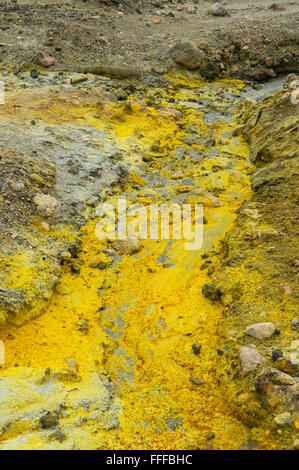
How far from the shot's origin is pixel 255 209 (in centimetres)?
524

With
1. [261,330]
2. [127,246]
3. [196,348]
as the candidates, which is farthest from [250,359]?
[127,246]

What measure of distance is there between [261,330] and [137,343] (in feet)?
3.56

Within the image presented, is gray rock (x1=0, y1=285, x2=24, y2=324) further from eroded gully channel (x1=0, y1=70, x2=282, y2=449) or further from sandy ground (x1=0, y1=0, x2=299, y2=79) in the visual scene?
sandy ground (x1=0, y1=0, x2=299, y2=79)

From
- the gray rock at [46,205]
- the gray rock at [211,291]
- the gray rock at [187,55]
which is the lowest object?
the gray rock at [211,291]

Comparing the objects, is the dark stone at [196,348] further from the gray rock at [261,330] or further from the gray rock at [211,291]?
the gray rock at [211,291]

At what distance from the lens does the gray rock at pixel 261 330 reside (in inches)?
136

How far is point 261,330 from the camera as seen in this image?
346 centimetres

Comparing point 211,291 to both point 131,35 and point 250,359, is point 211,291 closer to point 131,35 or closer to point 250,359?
point 250,359

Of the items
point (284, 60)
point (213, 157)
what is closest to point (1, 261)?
point (213, 157)

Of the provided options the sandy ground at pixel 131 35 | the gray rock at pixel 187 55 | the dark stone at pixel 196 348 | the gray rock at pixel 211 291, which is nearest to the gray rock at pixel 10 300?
the dark stone at pixel 196 348

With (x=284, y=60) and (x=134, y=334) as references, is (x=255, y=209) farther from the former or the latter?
(x=284, y=60)

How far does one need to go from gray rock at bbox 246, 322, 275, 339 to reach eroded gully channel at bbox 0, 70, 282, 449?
33 cm

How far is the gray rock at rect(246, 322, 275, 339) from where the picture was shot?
344 centimetres

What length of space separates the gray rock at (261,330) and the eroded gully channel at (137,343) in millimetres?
333
